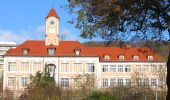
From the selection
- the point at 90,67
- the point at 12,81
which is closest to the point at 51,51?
the point at 90,67

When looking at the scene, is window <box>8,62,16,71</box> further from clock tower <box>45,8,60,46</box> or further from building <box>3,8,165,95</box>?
clock tower <box>45,8,60,46</box>

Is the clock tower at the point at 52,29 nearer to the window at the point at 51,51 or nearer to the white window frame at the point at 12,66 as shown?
the window at the point at 51,51

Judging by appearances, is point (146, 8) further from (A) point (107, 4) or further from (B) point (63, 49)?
(B) point (63, 49)

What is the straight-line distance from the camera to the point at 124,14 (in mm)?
13891

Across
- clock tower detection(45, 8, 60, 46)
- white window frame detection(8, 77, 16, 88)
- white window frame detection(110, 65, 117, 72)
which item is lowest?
white window frame detection(8, 77, 16, 88)

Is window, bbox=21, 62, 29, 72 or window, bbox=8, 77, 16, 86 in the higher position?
window, bbox=21, 62, 29, 72

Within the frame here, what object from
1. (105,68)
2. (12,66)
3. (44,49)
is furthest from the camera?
(105,68)

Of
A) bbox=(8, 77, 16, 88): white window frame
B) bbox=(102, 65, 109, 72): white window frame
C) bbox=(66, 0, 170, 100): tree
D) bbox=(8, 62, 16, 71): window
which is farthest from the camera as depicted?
bbox=(102, 65, 109, 72): white window frame

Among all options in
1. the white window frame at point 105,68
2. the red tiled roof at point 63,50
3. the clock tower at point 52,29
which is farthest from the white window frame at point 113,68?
the clock tower at point 52,29

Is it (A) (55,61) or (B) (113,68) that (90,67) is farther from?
(A) (55,61)

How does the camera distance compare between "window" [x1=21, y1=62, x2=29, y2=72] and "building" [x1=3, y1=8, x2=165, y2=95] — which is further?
"window" [x1=21, y1=62, x2=29, y2=72]

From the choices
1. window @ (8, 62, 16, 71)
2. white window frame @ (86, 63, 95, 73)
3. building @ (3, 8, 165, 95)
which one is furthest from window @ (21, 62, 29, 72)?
white window frame @ (86, 63, 95, 73)

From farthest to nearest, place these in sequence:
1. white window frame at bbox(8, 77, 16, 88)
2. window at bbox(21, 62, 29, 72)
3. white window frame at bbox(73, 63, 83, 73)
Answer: white window frame at bbox(73, 63, 83, 73) → window at bbox(21, 62, 29, 72) → white window frame at bbox(8, 77, 16, 88)

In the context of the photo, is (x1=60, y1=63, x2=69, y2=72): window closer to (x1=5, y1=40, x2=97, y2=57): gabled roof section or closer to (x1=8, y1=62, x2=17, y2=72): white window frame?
(x1=5, y1=40, x2=97, y2=57): gabled roof section
